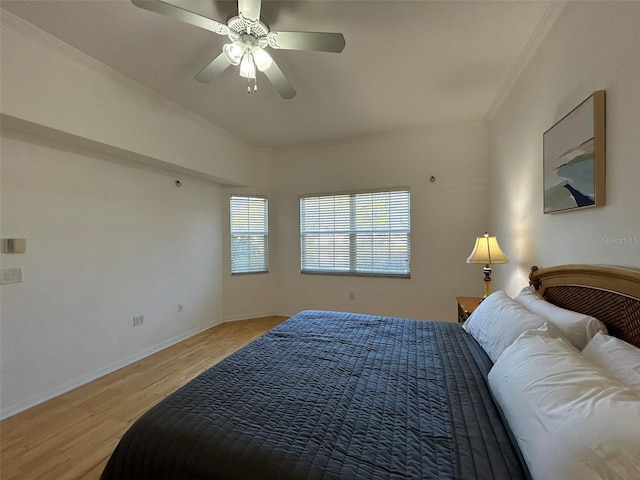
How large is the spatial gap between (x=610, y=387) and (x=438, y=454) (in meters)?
0.56

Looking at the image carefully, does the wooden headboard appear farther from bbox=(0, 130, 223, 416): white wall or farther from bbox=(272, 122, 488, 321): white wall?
bbox=(0, 130, 223, 416): white wall

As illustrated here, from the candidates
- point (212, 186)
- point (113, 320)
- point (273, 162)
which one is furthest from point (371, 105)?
point (113, 320)

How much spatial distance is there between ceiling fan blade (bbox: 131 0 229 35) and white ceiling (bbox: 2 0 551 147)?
247 millimetres

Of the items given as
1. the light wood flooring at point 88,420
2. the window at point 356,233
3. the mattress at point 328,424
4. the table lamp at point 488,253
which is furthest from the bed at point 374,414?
the window at point 356,233

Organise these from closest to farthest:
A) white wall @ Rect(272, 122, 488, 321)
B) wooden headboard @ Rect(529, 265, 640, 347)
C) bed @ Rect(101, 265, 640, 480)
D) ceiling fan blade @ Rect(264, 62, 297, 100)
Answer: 1. bed @ Rect(101, 265, 640, 480)
2. wooden headboard @ Rect(529, 265, 640, 347)
3. ceiling fan blade @ Rect(264, 62, 297, 100)
4. white wall @ Rect(272, 122, 488, 321)

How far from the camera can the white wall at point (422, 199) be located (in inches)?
148

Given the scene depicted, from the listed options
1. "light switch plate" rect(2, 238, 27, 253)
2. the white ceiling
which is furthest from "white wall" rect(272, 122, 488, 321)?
"light switch plate" rect(2, 238, 27, 253)

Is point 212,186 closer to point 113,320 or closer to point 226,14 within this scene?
point 113,320

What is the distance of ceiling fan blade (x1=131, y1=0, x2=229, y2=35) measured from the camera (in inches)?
58.7

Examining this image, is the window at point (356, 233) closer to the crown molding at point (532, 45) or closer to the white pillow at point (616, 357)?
the crown molding at point (532, 45)

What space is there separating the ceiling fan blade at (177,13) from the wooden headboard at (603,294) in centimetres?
244

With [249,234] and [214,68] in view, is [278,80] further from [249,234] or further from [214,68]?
[249,234]

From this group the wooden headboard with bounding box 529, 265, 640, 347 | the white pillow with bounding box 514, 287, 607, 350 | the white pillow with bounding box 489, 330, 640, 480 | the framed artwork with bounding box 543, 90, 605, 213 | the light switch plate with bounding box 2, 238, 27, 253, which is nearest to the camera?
the white pillow with bounding box 489, 330, 640, 480

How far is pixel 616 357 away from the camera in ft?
3.52
